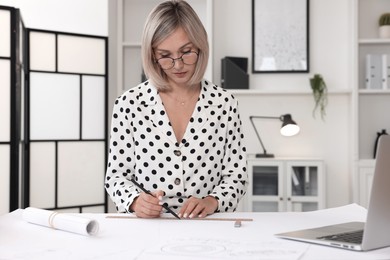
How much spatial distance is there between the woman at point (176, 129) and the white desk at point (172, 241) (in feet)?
0.73

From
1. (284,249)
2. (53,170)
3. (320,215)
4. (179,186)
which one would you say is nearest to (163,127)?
(179,186)

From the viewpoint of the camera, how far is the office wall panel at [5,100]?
324 cm

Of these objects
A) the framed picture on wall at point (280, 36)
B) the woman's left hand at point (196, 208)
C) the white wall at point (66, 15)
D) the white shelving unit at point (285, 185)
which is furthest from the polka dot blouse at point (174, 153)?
the framed picture on wall at point (280, 36)

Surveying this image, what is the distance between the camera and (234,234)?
127cm

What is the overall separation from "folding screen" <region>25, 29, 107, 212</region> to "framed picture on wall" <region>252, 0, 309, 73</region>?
1.25 metres

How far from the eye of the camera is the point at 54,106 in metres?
3.79

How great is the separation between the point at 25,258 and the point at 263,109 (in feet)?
11.4

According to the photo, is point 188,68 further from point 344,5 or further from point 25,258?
point 344,5

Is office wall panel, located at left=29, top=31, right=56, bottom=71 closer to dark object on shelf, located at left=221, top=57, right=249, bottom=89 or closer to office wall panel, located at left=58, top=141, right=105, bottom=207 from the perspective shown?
office wall panel, located at left=58, top=141, right=105, bottom=207

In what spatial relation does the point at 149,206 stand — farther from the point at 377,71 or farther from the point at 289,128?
the point at 377,71

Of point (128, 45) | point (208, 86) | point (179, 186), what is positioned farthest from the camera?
point (128, 45)

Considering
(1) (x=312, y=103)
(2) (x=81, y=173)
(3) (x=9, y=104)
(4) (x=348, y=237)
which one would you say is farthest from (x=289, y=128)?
(4) (x=348, y=237)

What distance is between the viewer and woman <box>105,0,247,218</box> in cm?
169

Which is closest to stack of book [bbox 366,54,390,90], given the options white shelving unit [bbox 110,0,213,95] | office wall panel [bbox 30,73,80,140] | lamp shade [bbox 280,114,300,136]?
lamp shade [bbox 280,114,300,136]
